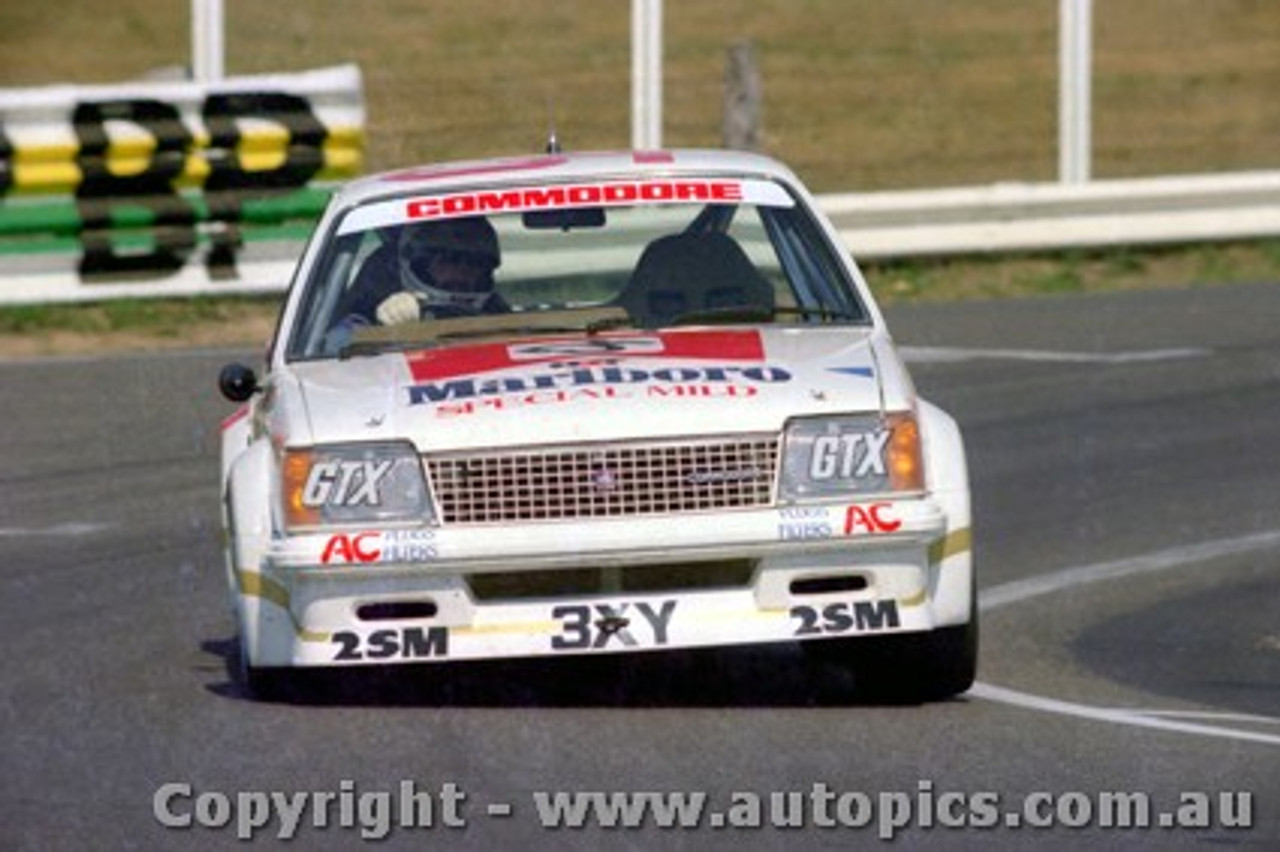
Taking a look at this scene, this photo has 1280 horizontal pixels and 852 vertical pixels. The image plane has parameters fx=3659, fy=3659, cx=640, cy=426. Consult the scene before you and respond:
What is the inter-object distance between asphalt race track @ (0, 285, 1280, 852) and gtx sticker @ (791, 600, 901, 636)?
0.26 m

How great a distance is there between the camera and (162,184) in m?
20.3

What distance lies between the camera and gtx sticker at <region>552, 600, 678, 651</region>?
930 cm

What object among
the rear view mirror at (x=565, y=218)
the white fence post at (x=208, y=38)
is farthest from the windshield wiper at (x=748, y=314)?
the white fence post at (x=208, y=38)

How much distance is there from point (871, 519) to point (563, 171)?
211 centimetres

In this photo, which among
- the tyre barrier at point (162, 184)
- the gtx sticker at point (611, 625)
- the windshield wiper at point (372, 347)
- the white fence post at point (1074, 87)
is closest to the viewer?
the gtx sticker at point (611, 625)

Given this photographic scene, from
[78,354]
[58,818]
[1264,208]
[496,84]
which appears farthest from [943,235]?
[58,818]

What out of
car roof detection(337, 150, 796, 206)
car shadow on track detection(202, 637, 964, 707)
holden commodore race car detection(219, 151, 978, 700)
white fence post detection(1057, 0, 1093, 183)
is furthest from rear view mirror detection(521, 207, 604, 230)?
white fence post detection(1057, 0, 1093, 183)

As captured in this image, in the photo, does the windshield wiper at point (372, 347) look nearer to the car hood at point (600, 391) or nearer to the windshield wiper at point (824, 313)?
the car hood at point (600, 391)

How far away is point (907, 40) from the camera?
32688 mm

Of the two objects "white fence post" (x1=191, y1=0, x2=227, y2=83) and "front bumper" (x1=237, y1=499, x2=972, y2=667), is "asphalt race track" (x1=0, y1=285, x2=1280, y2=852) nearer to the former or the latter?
"front bumper" (x1=237, y1=499, x2=972, y2=667)

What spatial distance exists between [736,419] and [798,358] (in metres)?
0.48

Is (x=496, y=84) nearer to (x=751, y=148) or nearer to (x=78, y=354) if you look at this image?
(x=751, y=148)

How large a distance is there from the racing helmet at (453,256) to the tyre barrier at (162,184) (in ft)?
31.0

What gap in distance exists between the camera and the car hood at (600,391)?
943cm
